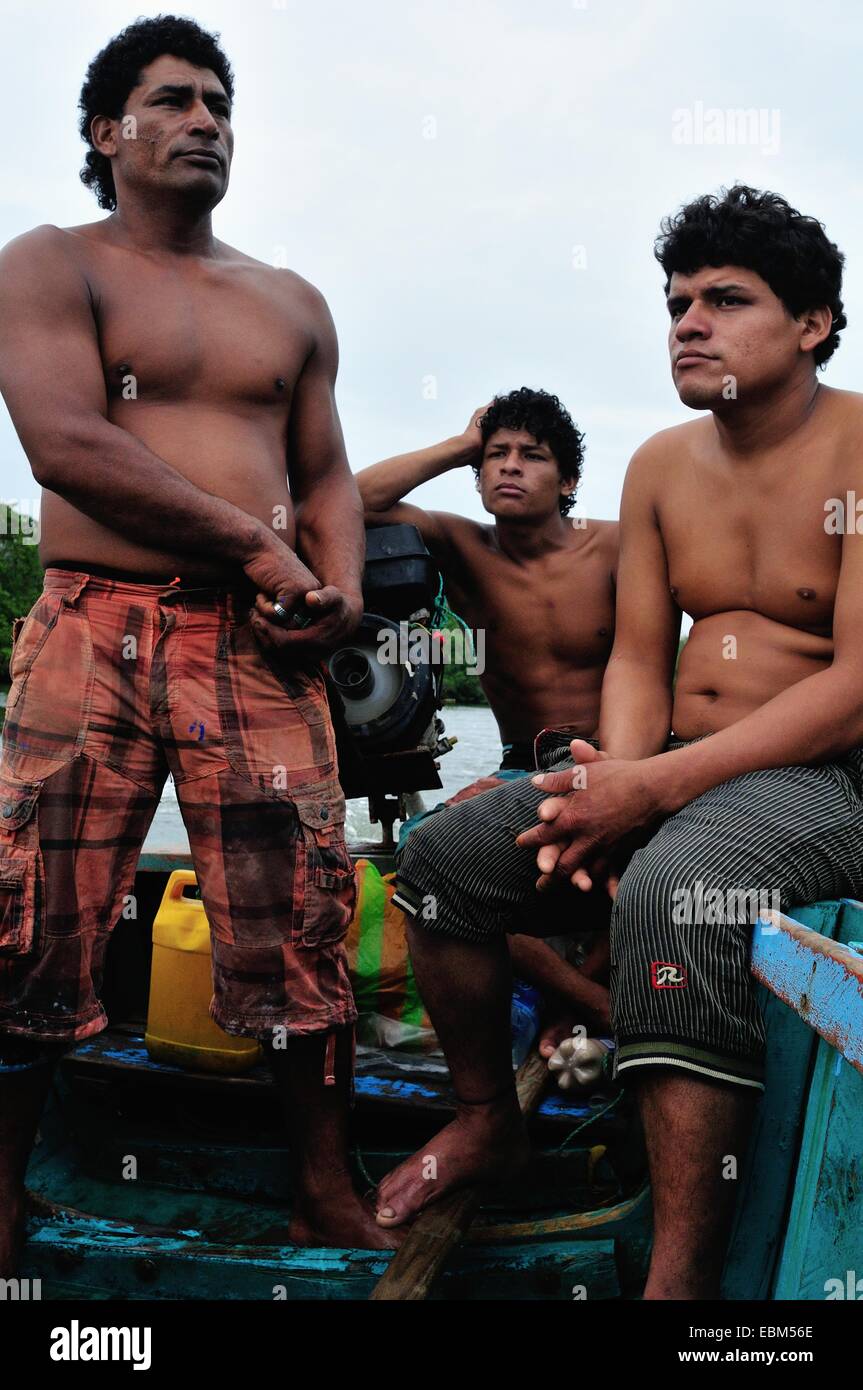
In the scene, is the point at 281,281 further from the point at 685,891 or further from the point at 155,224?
the point at 685,891

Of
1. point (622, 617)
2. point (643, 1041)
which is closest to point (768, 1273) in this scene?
point (643, 1041)

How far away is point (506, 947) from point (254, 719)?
0.67 meters

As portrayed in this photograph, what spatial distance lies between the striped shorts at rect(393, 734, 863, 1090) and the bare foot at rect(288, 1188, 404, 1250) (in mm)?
577

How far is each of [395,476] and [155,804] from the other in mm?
1829

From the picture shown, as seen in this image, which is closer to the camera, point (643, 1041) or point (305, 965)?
point (643, 1041)

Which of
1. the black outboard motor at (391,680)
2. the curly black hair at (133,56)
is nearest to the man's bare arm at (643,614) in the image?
the black outboard motor at (391,680)

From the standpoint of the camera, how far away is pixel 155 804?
2213mm

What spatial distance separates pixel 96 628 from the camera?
2174 millimetres

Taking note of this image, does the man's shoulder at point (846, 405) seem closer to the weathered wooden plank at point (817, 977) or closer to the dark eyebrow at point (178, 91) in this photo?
the weathered wooden plank at point (817, 977)

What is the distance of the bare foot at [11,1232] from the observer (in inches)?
79.9

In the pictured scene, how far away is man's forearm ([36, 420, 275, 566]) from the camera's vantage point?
2102 millimetres

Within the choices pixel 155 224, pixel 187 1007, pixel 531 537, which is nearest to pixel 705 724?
pixel 187 1007
